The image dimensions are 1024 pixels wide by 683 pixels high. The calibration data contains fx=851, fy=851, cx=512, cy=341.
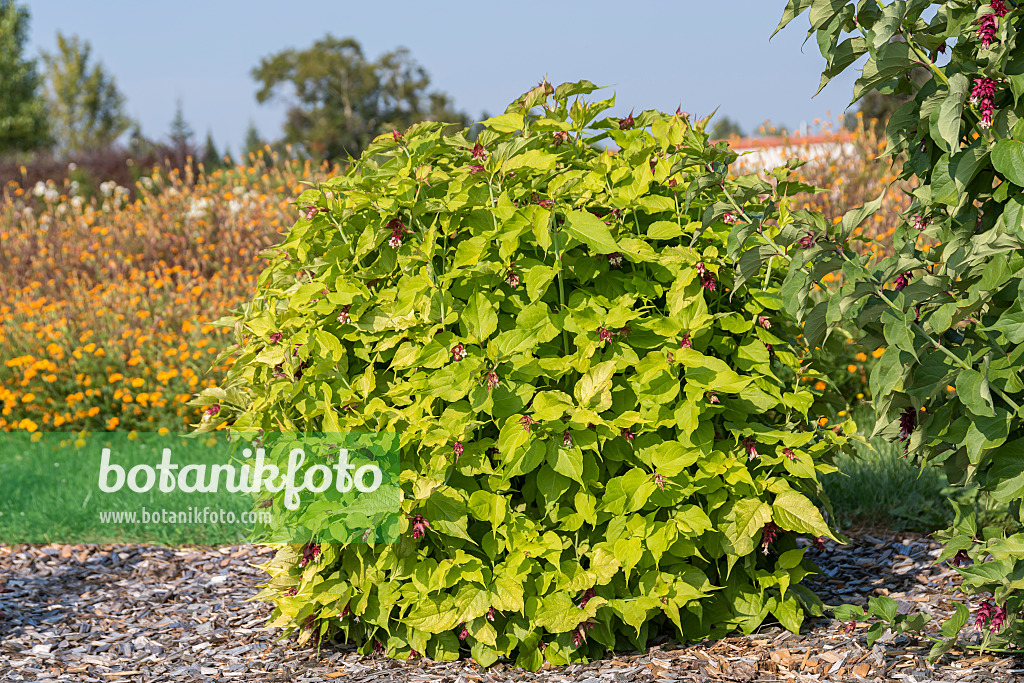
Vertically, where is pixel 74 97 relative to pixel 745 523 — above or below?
above

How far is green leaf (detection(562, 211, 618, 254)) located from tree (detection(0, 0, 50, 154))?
32.8 meters

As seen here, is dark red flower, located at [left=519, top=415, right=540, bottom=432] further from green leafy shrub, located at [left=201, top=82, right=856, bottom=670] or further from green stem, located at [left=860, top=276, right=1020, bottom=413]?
green stem, located at [left=860, top=276, right=1020, bottom=413]

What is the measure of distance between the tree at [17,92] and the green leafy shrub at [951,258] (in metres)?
33.5

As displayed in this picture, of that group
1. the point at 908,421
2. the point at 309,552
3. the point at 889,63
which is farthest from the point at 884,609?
the point at 309,552

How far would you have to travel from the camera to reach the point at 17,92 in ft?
101

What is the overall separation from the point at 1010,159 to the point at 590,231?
1116mm

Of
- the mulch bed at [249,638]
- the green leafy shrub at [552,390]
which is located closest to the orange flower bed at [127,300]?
the mulch bed at [249,638]

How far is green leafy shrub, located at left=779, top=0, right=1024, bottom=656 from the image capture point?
204 cm

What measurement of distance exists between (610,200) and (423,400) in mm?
903

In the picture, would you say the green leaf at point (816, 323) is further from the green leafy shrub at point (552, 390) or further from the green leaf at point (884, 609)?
the green leaf at point (884, 609)

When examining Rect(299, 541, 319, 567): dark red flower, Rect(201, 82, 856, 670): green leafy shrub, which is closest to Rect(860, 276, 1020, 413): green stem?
Rect(201, 82, 856, 670): green leafy shrub

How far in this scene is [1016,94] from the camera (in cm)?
204

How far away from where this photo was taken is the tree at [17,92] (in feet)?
98.0

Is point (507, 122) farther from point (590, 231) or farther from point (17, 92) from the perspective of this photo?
point (17, 92)
